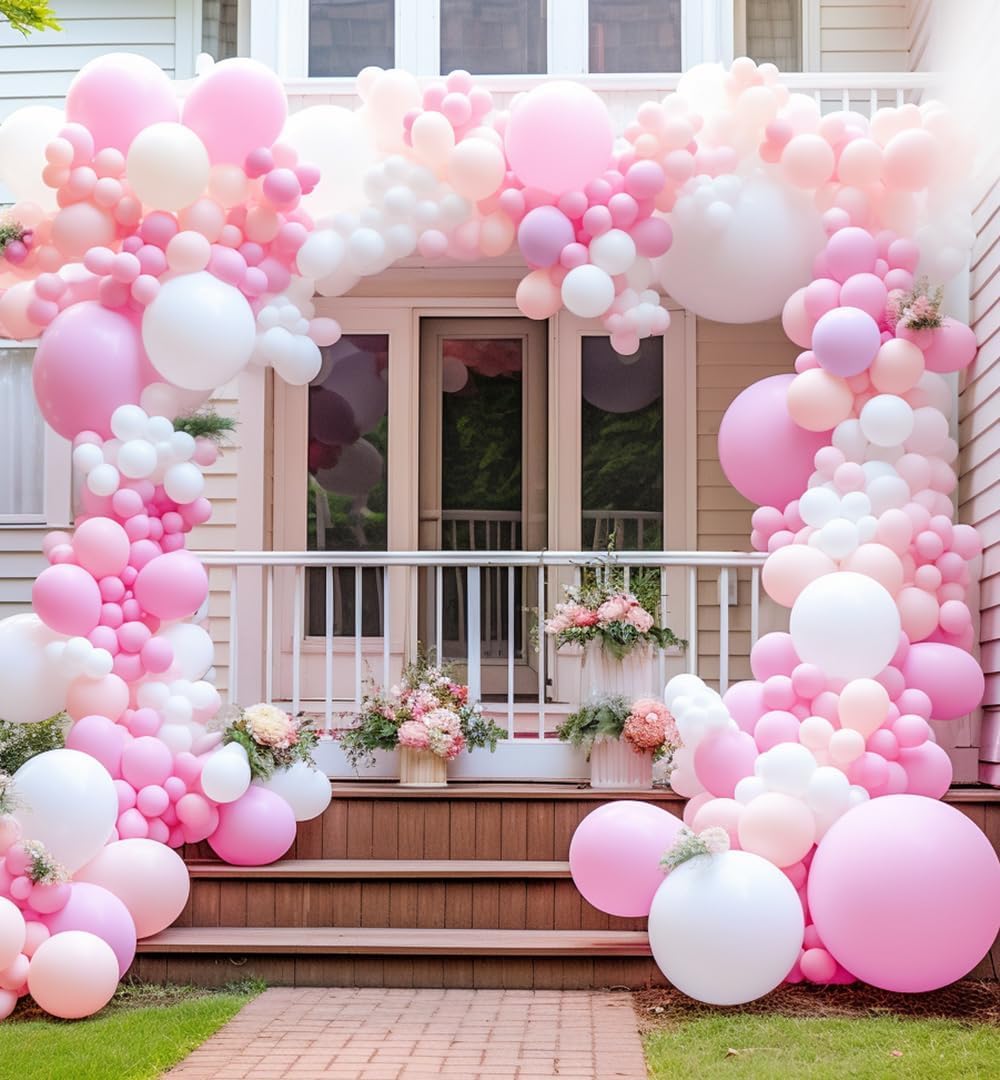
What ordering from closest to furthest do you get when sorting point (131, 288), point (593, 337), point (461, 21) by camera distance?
point (131, 288) → point (461, 21) → point (593, 337)

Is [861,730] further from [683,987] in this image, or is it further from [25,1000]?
[25,1000]

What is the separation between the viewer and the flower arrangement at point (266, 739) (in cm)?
619

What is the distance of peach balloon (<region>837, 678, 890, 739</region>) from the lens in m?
5.62

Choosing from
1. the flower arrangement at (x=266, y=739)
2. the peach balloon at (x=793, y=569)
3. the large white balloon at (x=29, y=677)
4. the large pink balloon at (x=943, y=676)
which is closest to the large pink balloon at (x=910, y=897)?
the large pink balloon at (x=943, y=676)

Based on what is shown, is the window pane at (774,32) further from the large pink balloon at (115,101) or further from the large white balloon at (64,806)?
the large white balloon at (64,806)

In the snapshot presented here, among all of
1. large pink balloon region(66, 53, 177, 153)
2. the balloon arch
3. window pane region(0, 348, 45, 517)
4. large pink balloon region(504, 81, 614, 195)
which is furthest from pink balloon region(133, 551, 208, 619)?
window pane region(0, 348, 45, 517)

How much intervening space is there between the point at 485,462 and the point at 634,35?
255 cm

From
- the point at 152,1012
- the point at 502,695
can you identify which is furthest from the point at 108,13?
the point at 152,1012

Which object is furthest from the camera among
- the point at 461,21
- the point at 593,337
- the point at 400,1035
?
the point at 593,337

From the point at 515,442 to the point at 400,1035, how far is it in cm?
446

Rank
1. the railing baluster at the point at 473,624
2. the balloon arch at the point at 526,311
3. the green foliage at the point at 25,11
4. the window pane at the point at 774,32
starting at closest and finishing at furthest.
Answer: the green foliage at the point at 25,11, the balloon arch at the point at 526,311, the railing baluster at the point at 473,624, the window pane at the point at 774,32

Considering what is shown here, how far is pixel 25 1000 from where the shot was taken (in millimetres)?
5453

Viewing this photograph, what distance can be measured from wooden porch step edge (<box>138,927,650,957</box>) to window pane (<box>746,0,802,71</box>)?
5515 millimetres

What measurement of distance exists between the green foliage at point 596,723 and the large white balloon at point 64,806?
2.08 meters
